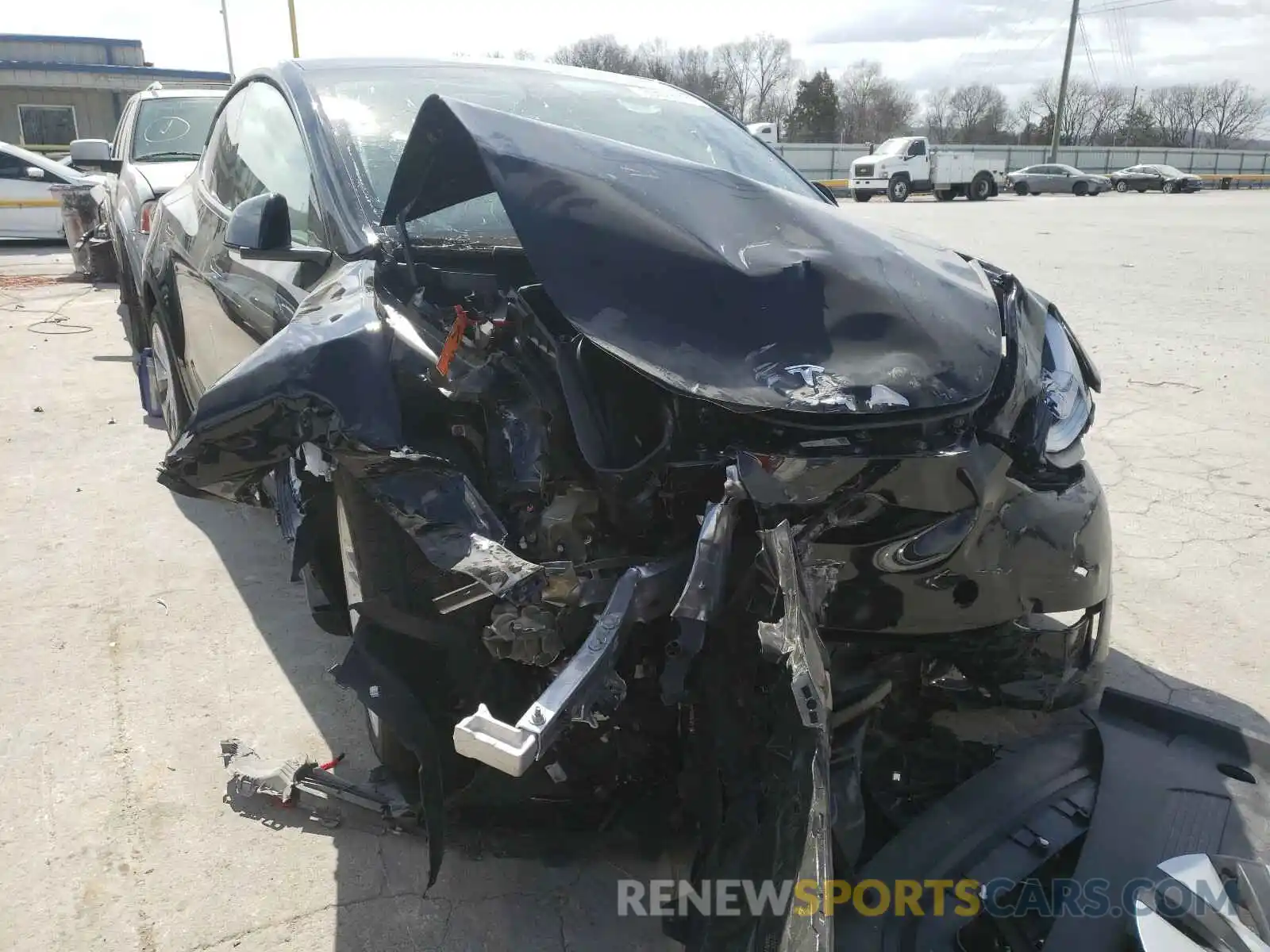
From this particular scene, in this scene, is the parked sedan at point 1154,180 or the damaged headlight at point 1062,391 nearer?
the damaged headlight at point 1062,391

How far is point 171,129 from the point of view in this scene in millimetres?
7660

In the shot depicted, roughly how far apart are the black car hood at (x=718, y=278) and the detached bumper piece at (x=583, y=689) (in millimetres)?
355

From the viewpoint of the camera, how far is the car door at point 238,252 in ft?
8.92

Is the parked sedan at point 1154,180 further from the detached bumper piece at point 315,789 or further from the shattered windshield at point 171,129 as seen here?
the detached bumper piece at point 315,789

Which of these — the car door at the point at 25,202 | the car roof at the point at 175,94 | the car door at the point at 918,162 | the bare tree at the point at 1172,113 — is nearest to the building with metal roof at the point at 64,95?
the car door at the point at 25,202

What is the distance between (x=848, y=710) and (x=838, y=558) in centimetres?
36

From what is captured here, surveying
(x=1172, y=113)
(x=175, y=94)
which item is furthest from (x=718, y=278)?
(x=1172, y=113)

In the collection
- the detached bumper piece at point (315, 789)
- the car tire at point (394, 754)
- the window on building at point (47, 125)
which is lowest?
the detached bumper piece at point (315, 789)

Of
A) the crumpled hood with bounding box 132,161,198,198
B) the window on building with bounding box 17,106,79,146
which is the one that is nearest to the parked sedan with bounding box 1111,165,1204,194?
the window on building with bounding box 17,106,79,146

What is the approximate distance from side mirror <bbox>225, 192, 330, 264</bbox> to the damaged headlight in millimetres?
1860

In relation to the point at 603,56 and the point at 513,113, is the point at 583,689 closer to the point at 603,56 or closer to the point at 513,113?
the point at 513,113

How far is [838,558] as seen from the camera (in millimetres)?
1978

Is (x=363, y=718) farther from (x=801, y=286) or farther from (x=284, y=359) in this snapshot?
(x=801, y=286)

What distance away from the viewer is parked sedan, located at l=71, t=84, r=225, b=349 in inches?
214
